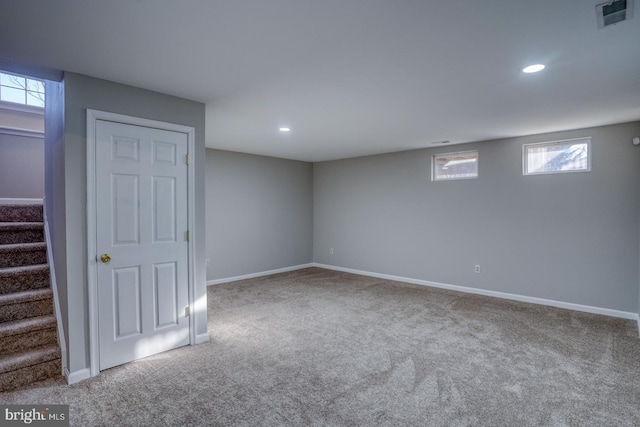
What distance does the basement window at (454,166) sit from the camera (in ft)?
17.5

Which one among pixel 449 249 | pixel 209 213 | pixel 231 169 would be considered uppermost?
pixel 231 169

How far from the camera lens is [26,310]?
2.92 metres

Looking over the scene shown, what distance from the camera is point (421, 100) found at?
325cm

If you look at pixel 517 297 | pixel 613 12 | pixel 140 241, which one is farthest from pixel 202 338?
pixel 517 297

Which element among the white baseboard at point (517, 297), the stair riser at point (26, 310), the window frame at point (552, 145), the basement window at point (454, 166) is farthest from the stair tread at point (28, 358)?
the window frame at point (552, 145)

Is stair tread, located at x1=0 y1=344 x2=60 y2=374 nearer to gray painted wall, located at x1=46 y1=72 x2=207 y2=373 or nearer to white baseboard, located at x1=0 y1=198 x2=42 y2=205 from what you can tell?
gray painted wall, located at x1=46 y1=72 x2=207 y2=373

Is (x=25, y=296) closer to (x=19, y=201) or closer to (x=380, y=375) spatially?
(x=19, y=201)

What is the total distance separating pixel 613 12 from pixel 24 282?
15.5 ft

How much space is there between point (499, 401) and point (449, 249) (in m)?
3.37

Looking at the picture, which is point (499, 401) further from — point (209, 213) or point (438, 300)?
point (209, 213)

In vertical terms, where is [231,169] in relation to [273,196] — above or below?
above

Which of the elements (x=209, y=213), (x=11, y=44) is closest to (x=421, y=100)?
(x=11, y=44)

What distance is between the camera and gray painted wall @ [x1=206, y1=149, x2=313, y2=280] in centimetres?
589

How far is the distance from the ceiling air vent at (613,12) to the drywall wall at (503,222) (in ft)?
9.92
